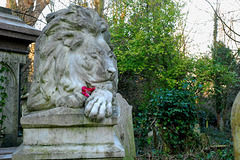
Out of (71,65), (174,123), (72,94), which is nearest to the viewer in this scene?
(72,94)

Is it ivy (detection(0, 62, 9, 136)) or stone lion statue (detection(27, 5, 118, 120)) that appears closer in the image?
stone lion statue (detection(27, 5, 118, 120))

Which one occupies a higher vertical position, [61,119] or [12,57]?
[12,57]

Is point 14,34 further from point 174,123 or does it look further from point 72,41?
point 174,123

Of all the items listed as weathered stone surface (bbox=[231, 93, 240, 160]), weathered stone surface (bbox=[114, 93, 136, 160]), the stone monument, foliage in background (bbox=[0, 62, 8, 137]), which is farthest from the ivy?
weathered stone surface (bbox=[231, 93, 240, 160])

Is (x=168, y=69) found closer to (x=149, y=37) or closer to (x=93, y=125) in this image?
(x=149, y=37)

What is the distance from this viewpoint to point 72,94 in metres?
2.22

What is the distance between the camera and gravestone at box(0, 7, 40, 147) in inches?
179

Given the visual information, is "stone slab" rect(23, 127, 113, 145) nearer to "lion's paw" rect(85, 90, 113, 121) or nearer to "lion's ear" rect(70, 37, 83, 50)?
"lion's paw" rect(85, 90, 113, 121)

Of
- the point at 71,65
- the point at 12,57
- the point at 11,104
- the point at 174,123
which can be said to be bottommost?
the point at 174,123

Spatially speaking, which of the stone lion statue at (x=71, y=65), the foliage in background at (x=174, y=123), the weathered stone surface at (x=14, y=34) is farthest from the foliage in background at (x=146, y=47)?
the stone lion statue at (x=71, y=65)

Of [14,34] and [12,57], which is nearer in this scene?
[14,34]

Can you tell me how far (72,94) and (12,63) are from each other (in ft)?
9.97

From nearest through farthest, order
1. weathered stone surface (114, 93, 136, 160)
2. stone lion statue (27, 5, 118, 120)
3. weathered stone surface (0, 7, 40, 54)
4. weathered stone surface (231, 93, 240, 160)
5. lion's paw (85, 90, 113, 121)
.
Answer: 1. lion's paw (85, 90, 113, 121)
2. stone lion statue (27, 5, 118, 120)
3. weathered stone surface (231, 93, 240, 160)
4. weathered stone surface (114, 93, 136, 160)
5. weathered stone surface (0, 7, 40, 54)

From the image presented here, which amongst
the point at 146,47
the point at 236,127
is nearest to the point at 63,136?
the point at 236,127
